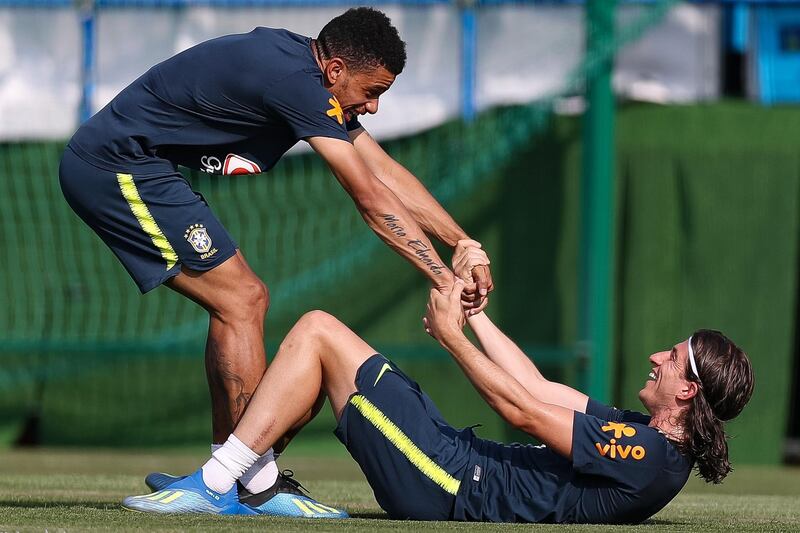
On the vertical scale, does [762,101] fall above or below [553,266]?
above

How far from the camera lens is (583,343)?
8.54m

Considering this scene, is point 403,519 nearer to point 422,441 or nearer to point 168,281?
point 422,441

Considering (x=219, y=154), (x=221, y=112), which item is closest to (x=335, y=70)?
(x=221, y=112)

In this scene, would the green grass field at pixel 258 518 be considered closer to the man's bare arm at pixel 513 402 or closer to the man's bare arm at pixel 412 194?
the man's bare arm at pixel 513 402

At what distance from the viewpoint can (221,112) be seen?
465 cm

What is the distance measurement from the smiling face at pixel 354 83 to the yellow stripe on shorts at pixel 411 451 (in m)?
1.11

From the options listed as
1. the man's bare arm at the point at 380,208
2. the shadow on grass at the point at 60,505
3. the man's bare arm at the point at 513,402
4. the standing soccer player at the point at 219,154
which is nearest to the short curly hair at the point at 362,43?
the standing soccer player at the point at 219,154

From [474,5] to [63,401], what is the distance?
3832mm

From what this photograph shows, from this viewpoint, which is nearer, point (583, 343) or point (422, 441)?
point (422, 441)

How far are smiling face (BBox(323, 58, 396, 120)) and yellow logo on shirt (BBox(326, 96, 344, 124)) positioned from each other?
0.16 meters

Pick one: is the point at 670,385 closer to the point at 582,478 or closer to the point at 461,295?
the point at 582,478

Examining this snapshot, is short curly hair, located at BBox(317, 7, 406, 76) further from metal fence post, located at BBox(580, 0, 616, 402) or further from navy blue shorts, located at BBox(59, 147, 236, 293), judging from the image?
metal fence post, located at BBox(580, 0, 616, 402)

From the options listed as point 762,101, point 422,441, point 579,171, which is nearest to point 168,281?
point 422,441

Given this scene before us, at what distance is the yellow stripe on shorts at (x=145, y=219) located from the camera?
472 centimetres
